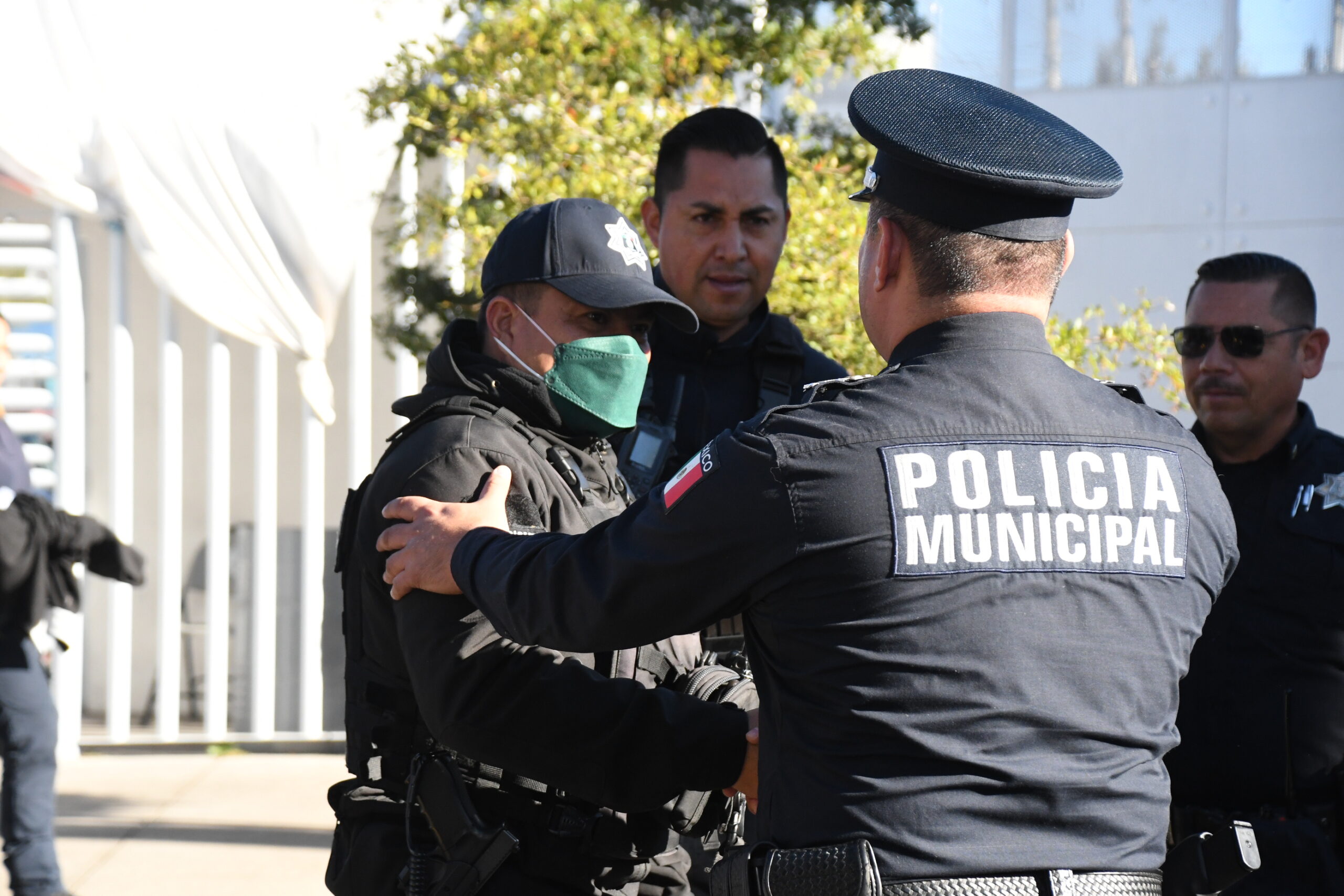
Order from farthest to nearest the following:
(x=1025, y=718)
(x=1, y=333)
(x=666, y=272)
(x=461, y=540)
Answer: (x=1, y=333) < (x=666, y=272) < (x=461, y=540) < (x=1025, y=718)

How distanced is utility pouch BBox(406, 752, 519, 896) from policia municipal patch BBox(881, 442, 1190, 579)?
95 centimetres

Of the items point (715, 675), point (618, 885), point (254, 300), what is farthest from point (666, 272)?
point (254, 300)

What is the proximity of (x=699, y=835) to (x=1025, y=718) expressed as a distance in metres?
0.94

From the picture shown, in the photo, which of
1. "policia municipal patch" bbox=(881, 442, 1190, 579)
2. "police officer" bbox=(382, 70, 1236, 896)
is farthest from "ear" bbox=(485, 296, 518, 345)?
"policia municipal patch" bbox=(881, 442, 1190, 579)

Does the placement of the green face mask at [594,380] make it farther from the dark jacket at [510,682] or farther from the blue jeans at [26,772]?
the blue jeans at [26,772]

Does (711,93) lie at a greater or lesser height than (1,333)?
greater

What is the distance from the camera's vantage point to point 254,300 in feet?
20.5

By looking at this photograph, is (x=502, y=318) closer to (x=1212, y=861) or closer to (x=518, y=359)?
(x=518, y=359)

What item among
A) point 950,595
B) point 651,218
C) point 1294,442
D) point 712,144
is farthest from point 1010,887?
point 651,218

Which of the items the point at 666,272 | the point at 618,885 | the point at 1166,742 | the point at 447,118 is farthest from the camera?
the point at 447,118

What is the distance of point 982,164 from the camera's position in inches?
63.0

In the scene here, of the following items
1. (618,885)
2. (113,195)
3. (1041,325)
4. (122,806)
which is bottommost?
(122,806)

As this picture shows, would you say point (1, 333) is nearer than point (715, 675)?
No

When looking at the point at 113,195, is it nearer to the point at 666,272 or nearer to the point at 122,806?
the point at 122,806
